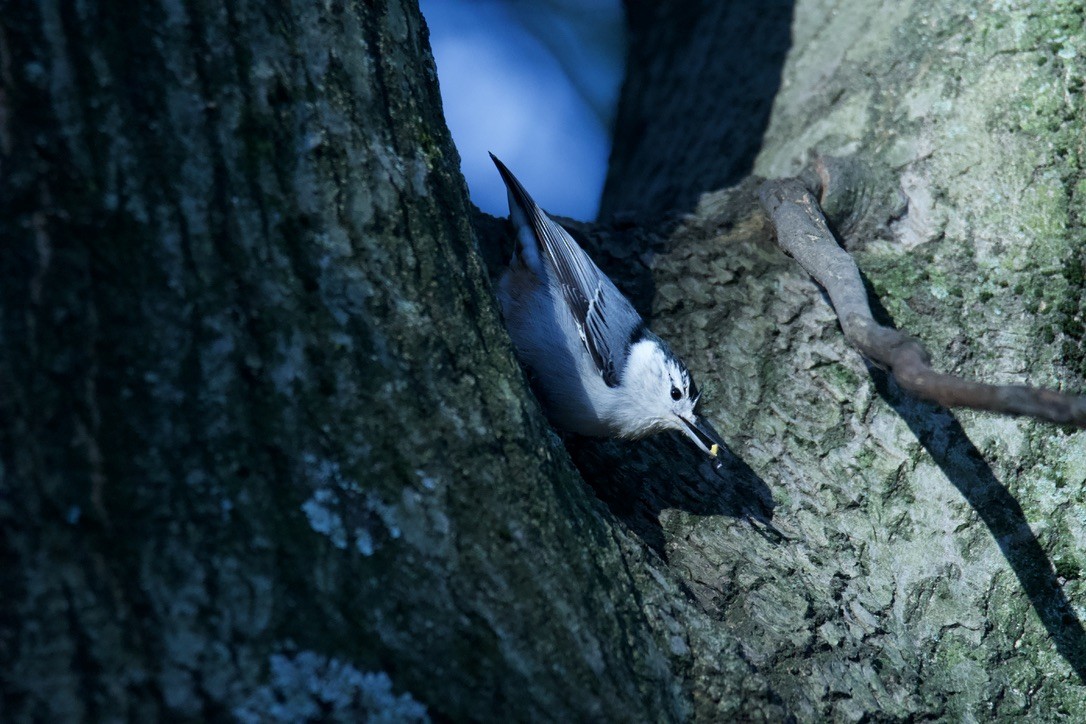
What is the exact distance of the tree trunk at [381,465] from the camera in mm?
1211

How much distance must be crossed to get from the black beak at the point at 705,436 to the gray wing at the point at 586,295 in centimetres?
53

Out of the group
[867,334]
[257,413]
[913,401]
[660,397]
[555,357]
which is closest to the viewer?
[257,413]

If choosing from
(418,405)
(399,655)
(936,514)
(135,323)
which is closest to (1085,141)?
(936,514)

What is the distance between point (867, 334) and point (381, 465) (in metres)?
1.04

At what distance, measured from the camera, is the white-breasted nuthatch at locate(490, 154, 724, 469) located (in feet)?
8.95

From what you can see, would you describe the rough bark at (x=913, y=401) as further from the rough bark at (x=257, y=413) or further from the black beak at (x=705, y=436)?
the rough bark at (x=257, y=413)

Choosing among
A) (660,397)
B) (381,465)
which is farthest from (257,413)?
(660,397)

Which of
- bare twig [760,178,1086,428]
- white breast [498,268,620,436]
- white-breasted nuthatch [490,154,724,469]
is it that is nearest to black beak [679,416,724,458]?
white-breasted nuthatch [490,154,724,469]

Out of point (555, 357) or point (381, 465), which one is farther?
point (555, 357)

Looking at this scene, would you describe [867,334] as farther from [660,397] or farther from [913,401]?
[660,397]

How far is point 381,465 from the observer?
1.43 metres

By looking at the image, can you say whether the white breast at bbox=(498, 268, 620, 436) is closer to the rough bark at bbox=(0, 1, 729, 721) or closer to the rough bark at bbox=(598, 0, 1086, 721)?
the rough bark at bbox=(598, 0, 1086, 721)

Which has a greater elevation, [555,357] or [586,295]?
[586,295]

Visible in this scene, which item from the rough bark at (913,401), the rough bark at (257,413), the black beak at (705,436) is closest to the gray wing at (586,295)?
the rough bark at (913,401)
